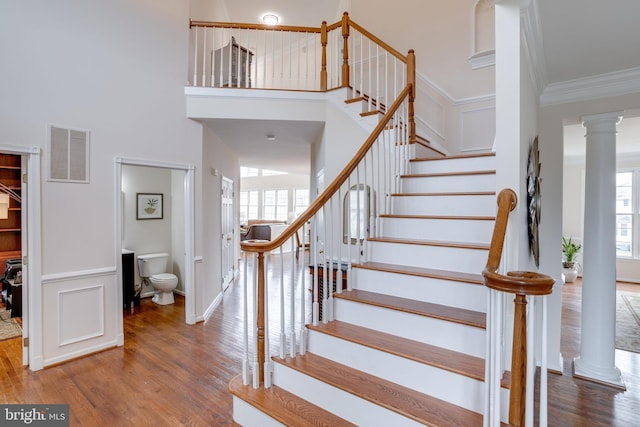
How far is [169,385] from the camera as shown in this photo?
2619 millimetres

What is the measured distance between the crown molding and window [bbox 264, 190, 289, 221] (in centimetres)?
1042

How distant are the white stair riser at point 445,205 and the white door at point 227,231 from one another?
3.06m

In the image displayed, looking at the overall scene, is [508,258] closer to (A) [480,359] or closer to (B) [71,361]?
(A) [480,359]

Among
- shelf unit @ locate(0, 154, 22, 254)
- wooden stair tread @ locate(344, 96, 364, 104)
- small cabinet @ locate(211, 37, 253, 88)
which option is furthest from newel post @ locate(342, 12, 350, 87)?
shelf unit @ locate(0, 154, 22, 254)

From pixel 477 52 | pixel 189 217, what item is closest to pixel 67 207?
pixel 189 217

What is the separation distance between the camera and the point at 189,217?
394cm

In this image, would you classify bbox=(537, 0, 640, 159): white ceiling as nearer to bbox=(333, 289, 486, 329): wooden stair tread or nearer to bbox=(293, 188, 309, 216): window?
bbox=(333, 289, 486, 329): wooden stair tread

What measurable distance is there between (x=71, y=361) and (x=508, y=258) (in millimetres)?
3835

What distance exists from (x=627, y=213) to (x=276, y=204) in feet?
34.7

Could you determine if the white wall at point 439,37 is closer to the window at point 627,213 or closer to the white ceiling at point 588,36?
the white ceiling at point 588,36

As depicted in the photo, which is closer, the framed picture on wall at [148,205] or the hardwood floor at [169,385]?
the hardwood floor at [169,385]

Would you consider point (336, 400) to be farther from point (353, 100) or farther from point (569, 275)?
point (569, 275)

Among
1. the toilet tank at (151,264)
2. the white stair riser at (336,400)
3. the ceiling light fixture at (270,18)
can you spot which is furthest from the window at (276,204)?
the white stair riser at (336,400)

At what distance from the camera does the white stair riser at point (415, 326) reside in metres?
1.79
